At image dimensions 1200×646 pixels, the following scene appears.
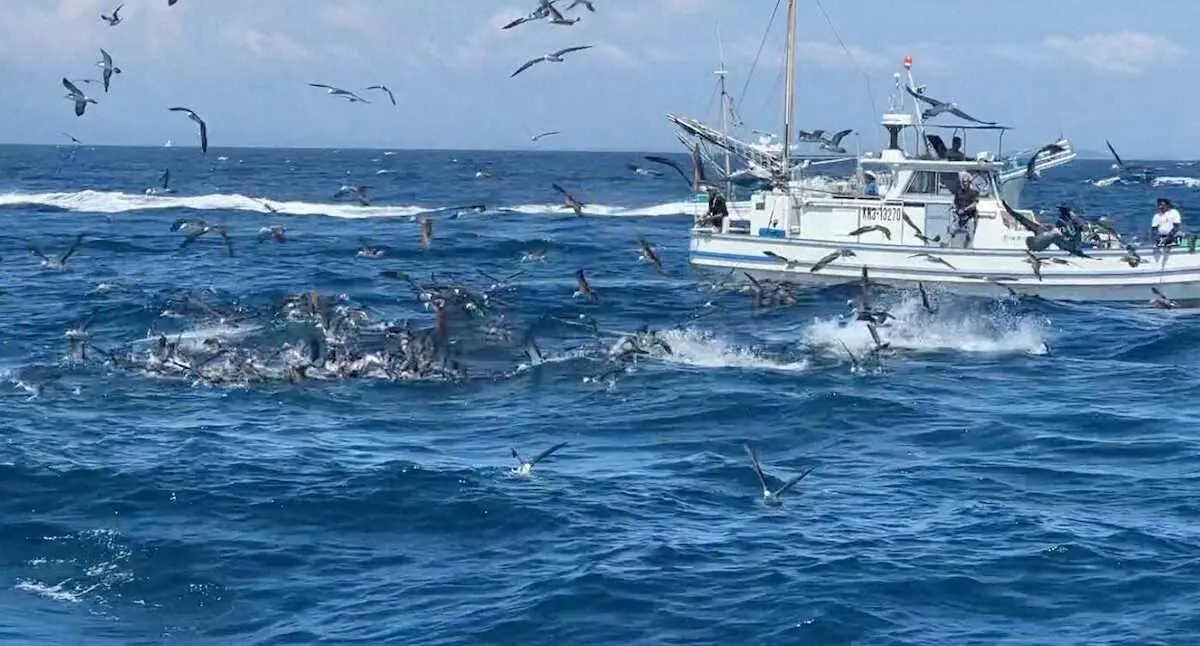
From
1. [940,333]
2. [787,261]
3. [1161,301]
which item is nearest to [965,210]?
[787,261]

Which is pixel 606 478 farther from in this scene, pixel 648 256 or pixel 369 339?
pixel 648 256

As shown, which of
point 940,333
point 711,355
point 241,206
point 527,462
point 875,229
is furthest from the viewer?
point 241,206

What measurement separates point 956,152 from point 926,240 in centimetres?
236

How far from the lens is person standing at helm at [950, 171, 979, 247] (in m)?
39.1

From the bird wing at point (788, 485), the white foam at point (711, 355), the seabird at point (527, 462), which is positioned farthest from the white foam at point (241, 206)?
the bird wing at point (788, 485)

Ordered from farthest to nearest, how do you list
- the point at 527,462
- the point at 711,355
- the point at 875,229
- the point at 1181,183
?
the point at 1181,183 < the point at 875,229 < the point at 711,355 < the point at 527,462

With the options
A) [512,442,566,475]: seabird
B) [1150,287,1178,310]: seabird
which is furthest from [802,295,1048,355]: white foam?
[512,442,566,475]: seabird

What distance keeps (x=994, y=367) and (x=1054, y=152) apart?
1670cm

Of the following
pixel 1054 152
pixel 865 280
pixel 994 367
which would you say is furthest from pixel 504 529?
pixel 1054 152

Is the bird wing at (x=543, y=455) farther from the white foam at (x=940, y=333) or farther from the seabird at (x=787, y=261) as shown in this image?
the seabird at (x=787, y=261)

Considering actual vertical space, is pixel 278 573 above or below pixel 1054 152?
below

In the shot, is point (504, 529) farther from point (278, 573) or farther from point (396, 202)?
point (396, 202)

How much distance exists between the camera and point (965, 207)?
39.2 meters

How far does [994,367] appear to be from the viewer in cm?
2938
